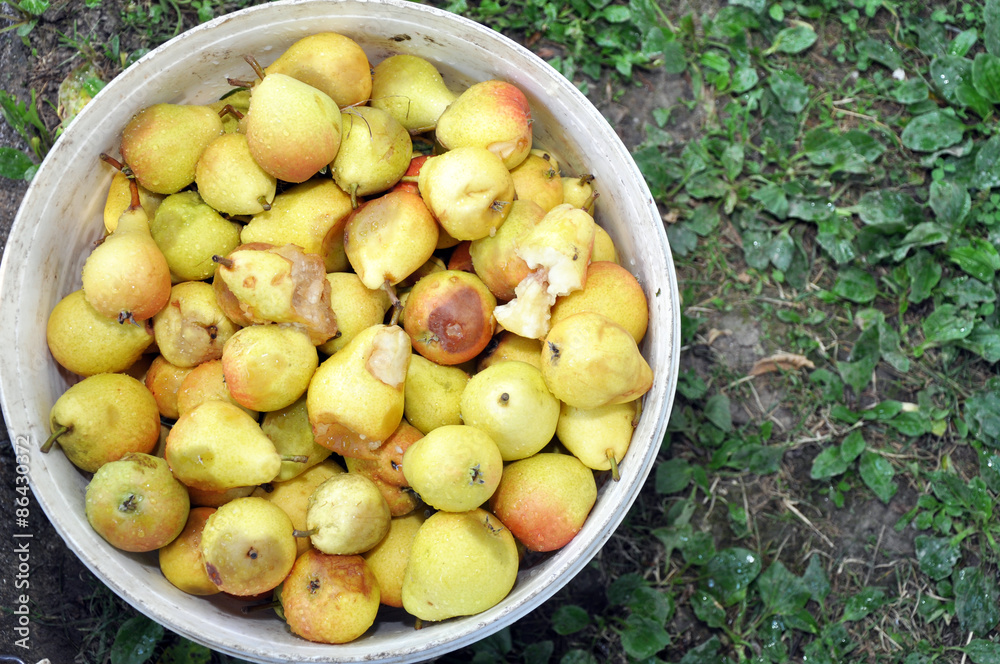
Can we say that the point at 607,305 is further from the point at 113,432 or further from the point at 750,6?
the point at 750,6

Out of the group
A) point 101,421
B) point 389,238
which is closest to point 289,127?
point 389,238

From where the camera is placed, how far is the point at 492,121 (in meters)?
2.42

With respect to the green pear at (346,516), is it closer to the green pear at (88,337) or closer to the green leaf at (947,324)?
the green pear at (88,337)

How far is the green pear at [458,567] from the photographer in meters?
2.16

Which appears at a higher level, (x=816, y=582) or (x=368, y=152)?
(x=368, y=152)

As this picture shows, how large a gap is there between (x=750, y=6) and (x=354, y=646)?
11.1ft

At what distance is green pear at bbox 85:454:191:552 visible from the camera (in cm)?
216

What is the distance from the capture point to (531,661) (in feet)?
10.3

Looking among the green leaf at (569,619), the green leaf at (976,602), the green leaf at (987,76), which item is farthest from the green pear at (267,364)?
the green leaf at (987,76)

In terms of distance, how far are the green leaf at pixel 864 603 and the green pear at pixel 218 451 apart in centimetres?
262

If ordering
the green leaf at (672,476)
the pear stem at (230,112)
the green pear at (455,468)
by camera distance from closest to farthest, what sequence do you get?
the green pear at (455,468) < the pear stem at (230,112) < the green leaf at (672,476)

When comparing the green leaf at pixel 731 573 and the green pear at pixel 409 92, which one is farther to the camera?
the green leaf at pixel 731 573

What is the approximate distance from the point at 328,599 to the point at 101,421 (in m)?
Result: 0.89

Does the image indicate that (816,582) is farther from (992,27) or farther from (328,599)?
(992,27)
